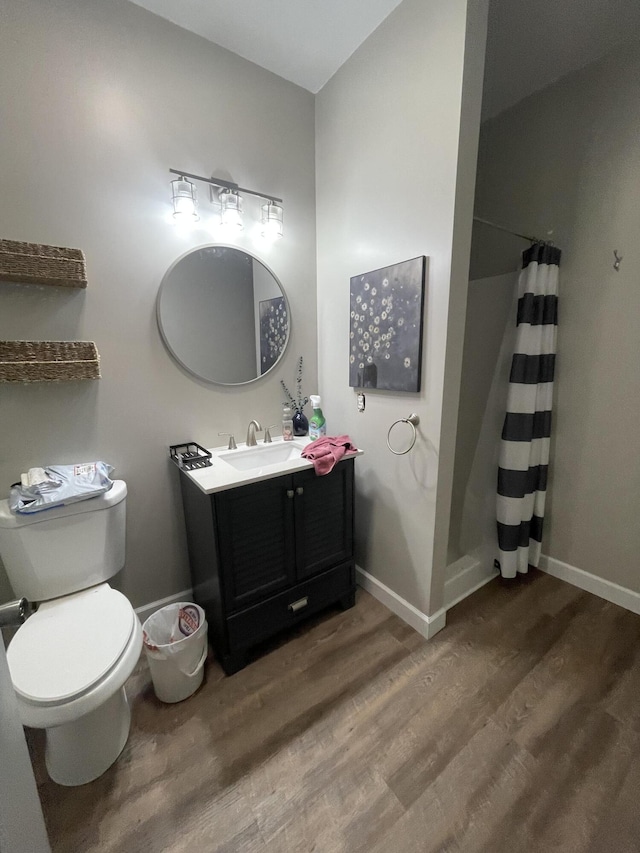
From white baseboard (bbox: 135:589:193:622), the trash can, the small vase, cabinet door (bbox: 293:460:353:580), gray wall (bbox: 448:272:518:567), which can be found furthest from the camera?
the small vase

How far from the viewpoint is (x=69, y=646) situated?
3.48 feet

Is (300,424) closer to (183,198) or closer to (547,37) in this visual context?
(183,198)

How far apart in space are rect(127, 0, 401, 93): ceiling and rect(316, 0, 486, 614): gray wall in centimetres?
7

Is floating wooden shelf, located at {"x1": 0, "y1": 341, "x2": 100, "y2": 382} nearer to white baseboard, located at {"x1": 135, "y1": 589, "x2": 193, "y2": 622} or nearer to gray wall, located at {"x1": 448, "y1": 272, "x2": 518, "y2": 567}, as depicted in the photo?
white baseboard, located at {"x1": 135, "y1": 589, "x2": 193, "y2": 622}

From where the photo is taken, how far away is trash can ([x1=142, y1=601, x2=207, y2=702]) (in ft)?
4.26

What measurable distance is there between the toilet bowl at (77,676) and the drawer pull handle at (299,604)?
0.66m

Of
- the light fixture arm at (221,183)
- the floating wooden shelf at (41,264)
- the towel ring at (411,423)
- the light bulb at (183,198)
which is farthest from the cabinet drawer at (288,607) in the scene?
the light fixture arm at (221,183)

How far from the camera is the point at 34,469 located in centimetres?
130

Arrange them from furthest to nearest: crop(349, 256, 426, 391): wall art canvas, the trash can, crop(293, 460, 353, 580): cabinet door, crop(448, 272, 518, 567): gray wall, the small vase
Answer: the small vase → crop(448, 272, 518, 567): gray wall → crop(293, 460, 353, 580): cabinet door → crop(349, 256, 426, 391): wall art canvas → the trash can

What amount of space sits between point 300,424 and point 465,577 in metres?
1.26

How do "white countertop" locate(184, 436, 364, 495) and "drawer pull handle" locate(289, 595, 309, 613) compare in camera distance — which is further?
"drawer pull handle" locate(289, 595, 309, 613)

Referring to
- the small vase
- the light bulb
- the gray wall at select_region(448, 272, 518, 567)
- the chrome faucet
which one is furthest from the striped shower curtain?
the light bulb

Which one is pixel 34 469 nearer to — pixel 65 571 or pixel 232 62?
pixel 65 571

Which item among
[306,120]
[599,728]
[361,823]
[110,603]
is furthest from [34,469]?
[599,728]
